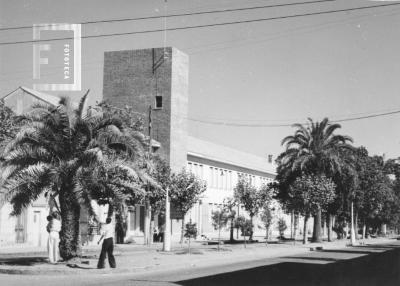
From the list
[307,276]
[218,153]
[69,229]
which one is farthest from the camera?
[218,153]

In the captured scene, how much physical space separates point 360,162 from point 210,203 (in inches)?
639

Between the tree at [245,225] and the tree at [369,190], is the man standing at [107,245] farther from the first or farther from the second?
the tree at [369,190]

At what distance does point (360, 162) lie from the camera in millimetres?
50750

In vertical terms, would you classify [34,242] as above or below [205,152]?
below

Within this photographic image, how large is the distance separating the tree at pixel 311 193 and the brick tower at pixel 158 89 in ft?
37.4

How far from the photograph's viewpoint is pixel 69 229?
66.6 feet

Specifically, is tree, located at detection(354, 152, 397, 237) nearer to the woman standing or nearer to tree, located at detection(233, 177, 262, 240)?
tree, located at detection(233, 177, 262, 240)

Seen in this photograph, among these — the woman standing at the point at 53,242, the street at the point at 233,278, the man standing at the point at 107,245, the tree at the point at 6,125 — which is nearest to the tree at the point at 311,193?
the street at the point at 233,278

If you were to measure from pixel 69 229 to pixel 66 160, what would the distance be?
2.37 metres

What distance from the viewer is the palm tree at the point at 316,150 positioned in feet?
142

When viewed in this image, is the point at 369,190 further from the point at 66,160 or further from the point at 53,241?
the point at 53,241

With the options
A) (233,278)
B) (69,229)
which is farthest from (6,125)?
(233,278)

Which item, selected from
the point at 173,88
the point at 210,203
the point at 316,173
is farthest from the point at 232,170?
the point at 316,173

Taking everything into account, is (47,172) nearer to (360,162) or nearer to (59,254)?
(59,254)
